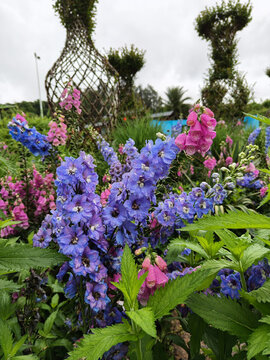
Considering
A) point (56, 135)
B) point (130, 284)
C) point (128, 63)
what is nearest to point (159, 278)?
point (130, 284)

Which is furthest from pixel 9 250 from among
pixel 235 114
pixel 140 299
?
pixel 235 114

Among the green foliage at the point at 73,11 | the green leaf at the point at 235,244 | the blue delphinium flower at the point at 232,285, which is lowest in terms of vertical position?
the blue delphinium flower at the point at 232,285

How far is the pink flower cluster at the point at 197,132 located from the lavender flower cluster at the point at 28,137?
122cm

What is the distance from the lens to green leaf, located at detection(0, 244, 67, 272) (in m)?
0.68

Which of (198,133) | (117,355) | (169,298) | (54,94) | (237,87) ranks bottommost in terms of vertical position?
(117,355)

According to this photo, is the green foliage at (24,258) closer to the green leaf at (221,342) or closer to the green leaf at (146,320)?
the green leaf at (146,320)

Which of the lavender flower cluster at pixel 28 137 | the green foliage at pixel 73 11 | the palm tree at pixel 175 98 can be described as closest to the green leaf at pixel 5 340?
the lavender flower cluster at pixel 28 137

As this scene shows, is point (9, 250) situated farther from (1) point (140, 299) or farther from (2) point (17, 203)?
(2) point (17, 203)

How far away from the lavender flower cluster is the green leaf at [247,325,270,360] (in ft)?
5.52

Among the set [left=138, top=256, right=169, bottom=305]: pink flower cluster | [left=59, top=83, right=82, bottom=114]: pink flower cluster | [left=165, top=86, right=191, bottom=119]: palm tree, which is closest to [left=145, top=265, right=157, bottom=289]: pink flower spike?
[left=138, top=256, right=169, bottom=305]: pink flower cluster

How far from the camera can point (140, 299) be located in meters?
0.84

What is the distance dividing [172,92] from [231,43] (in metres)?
17.4

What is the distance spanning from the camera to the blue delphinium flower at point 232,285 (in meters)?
0.88

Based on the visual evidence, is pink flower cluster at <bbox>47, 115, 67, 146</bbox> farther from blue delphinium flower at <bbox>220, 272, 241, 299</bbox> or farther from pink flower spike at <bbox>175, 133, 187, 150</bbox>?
blue delphinium flower at <bbox>220, 272, 241, 299</bbox>
